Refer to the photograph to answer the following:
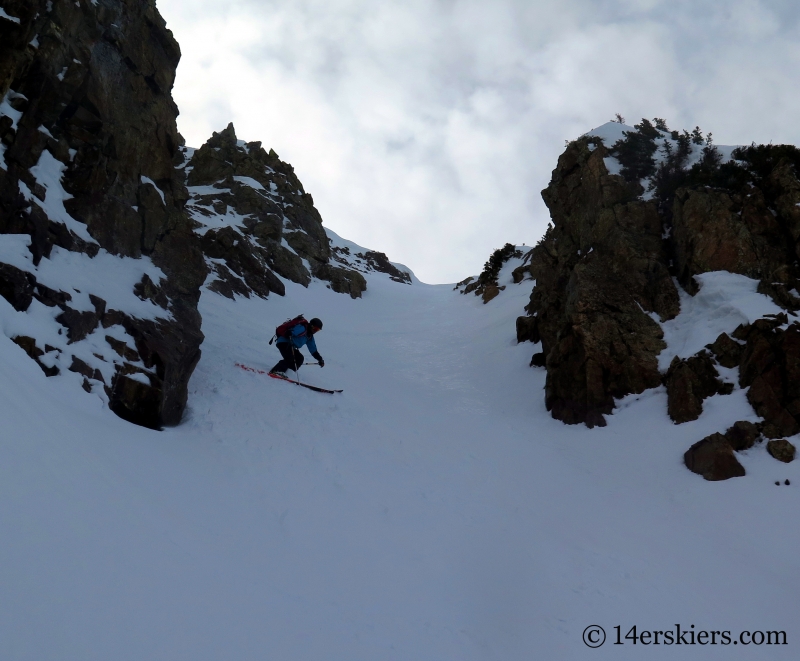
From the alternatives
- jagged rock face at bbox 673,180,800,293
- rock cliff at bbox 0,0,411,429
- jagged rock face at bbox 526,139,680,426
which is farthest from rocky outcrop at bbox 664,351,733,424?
rock cliff at bbox 0,0,411,429

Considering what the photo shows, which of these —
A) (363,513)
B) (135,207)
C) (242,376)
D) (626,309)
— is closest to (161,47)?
(135,207)

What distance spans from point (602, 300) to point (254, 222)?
3083cm

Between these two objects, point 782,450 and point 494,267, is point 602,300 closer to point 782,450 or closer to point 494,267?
point 782,450

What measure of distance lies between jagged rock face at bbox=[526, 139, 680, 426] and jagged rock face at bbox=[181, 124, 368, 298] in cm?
1550

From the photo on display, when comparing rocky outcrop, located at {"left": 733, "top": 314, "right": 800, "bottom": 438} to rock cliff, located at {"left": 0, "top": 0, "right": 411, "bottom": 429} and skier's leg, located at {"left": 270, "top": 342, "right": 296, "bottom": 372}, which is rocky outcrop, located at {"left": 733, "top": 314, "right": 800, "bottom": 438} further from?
rock cliff, located at {"left": 0, "top": 0, "right": 411, "bottom": 429}

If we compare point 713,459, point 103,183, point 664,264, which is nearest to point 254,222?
point 103,183

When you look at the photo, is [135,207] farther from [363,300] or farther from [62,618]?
[363,300]

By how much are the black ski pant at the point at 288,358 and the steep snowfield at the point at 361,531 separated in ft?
4.11

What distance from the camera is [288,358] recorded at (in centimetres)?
1245

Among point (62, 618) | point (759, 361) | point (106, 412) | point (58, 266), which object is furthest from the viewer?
point (759, 361)

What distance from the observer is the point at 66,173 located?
930 centimetres

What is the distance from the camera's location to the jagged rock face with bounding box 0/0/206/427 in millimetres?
7398

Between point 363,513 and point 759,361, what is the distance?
830 cm

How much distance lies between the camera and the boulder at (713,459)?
801 centimetres
